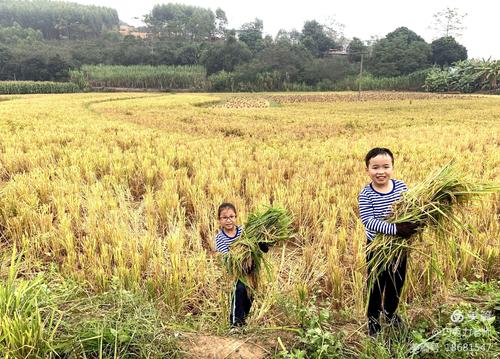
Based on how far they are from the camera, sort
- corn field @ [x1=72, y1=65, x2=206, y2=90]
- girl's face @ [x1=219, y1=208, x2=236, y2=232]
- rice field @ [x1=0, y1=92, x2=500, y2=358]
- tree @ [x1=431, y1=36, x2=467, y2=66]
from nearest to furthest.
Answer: rice field @ [x1=0, y1=92, x2=500, y2=358] → girl's face @ [x1=219, y1=208, x2=236, y2=232] → corn field @ [x1=72, y1=65, x2=206, y2=90] → tree @ [x1=431, y1=36, x2=467, y2=66]

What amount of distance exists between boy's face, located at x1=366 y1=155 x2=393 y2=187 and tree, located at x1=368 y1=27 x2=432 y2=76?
73665 millimetres

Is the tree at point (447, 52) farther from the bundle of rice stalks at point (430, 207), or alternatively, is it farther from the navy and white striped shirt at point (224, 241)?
the navy and white striped shirt at point (224, 241)

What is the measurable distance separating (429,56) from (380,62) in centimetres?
1196

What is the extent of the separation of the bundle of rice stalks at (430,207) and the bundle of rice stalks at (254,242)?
65cm

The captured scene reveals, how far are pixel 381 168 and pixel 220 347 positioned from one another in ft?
4.82

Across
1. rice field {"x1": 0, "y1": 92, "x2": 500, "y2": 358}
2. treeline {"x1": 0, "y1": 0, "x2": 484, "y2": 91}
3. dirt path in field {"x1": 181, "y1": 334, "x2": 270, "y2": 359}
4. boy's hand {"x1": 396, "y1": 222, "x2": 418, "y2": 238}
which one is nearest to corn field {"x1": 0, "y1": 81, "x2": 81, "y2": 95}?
treeline {"x1": 0, "y1": 0, "x2": 484, "y2": 91}

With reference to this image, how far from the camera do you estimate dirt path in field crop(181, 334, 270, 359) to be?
201 cm

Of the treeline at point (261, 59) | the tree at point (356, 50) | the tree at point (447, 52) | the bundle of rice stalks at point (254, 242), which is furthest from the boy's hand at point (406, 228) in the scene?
the tree at point (356, 50)

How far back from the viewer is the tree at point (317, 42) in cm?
8969

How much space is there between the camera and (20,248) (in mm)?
3582

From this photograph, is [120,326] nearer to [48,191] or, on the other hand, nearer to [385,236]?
[385,236]

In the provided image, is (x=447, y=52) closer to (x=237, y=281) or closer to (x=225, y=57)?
(x=225, y=57)

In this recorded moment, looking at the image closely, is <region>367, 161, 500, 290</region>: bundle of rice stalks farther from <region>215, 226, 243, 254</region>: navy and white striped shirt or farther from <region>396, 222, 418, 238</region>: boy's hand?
<region>215, 226, 243, 254</region>: navy and white striped shirt

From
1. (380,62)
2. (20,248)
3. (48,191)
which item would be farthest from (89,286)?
(380,62)
